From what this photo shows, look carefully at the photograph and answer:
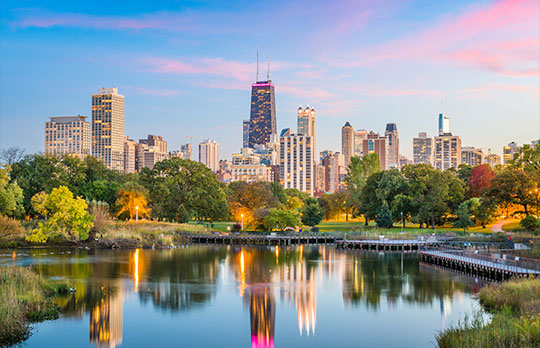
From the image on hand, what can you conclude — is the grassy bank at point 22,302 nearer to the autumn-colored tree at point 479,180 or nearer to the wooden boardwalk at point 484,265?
the wooden boardwalk at point 484,265

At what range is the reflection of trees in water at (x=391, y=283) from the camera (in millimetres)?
36906

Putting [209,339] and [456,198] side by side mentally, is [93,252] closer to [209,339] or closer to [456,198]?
[209,339]

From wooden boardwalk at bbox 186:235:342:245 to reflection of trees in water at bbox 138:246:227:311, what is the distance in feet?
39.1

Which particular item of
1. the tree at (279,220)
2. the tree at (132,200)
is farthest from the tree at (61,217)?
the tree at (279,220)

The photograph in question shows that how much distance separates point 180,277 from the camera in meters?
44.0

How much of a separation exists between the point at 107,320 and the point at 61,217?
1380 inches

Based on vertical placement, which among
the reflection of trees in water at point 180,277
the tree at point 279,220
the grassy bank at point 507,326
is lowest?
the reflection of trees in water at point 180,277

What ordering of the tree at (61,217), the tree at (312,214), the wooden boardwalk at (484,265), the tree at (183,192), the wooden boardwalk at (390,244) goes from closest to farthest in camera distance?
the wooden boardwalk at (484,265) < the tree at (61,217) < the wooden boardwalk at (390,244) < the tree at (183,192) < the tree at (312,214)

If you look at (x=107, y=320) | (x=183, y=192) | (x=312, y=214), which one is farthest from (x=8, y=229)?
(x=312, y=214)

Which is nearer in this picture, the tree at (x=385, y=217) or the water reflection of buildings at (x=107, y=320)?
the water reflection of buildings at (x=107, y=320)

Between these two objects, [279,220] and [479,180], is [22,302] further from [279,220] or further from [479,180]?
[479,180]

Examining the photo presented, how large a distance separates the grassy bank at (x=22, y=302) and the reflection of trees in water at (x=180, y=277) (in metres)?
5.90

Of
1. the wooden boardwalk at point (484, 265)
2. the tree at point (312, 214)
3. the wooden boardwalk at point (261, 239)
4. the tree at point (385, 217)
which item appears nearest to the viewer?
the wooden boardwalk at point (484, 265)

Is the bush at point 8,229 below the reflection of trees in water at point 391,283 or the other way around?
the other way around
